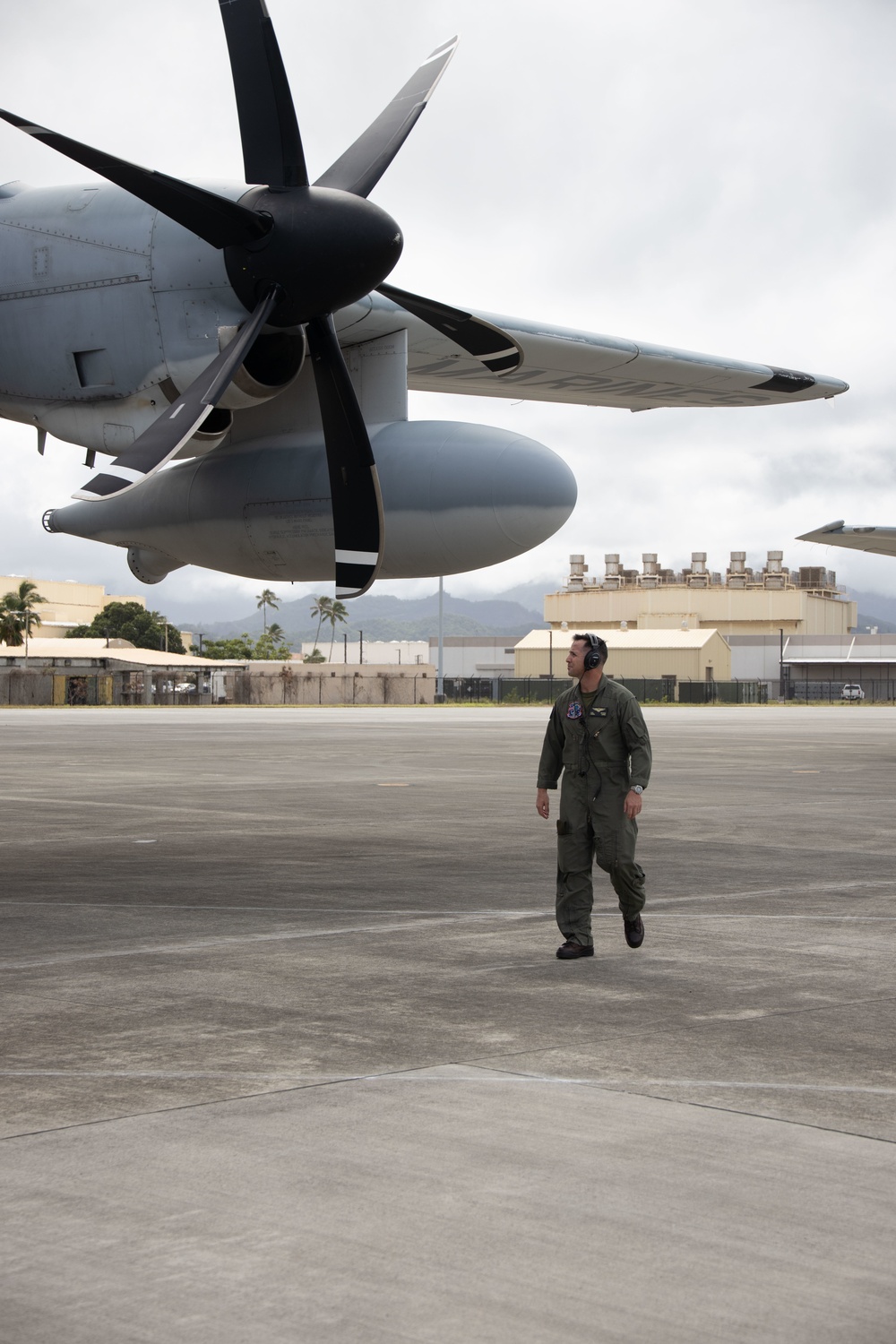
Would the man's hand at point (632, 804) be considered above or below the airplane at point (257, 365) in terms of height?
below

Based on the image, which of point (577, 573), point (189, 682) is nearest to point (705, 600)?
point (577, 573)

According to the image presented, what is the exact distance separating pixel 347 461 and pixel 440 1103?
8047 millimetres

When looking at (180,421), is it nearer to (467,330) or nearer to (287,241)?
(287,241)

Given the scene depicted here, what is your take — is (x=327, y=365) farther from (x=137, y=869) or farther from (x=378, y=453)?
(x=137, y=869)

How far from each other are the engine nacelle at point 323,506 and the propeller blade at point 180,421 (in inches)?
72.8

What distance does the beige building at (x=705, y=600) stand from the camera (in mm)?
132625

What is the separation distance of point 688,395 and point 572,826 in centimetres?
1018

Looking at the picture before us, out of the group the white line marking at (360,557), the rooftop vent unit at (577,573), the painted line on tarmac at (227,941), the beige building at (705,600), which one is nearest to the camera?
the painted line on tarmac at (227,941)

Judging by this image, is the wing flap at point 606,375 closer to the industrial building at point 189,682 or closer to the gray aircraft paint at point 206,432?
the gray aircraft paint at point 206,432

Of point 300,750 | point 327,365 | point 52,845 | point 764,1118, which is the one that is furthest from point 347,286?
point 300,750

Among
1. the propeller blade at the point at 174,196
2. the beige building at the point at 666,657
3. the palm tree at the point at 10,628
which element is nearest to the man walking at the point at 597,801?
the propeller blade at the point at 174,196

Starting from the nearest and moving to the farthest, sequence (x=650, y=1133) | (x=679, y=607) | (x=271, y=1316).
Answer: (x=271, y=1316), (x=650, y=1133), (x=679, y=607)

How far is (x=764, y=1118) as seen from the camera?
5.29m

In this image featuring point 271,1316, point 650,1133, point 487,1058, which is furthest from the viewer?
point 487,1058
